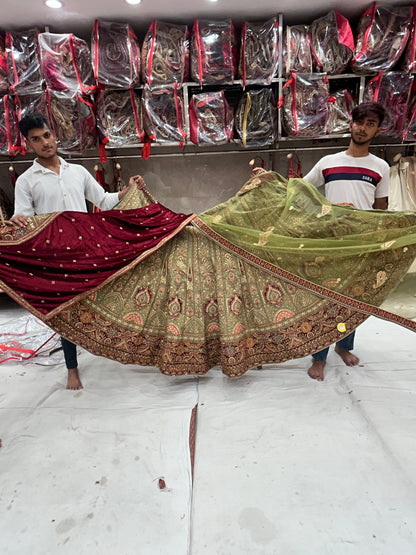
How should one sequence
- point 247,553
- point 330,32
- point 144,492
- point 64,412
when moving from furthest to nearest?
1. point 330,32
2. point 64,412
3. point 144,492
4. point 247,553

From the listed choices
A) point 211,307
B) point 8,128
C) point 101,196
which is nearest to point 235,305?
point 211,307

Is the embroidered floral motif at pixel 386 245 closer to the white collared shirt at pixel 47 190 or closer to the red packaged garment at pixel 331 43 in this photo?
the white collared shirt at pixel 47 190

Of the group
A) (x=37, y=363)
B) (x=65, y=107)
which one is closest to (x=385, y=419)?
(x=37, y=363)

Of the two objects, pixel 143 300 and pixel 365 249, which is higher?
pixel 365 249

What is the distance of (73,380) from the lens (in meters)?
1.73

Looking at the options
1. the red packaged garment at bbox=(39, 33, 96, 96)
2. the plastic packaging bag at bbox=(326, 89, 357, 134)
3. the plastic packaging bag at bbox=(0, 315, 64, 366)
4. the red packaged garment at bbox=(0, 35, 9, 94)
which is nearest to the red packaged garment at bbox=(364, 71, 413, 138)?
the plastic packaging bag at bbox=(326, 89, 357, 134)

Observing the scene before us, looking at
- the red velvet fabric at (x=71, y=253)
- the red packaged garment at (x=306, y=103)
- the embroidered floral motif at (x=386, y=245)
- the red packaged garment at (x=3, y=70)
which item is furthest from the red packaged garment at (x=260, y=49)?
the red packaged garment at (x=3, y=70)

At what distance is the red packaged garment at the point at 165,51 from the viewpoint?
8.16ft

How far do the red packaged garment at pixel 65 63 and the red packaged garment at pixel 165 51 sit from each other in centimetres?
49

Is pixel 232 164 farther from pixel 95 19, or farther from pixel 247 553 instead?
pixel 247 553

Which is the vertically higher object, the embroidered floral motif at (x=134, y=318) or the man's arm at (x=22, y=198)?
the man's arm at (x=22, y=198)

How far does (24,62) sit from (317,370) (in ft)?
10.5

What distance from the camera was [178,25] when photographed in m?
2.52

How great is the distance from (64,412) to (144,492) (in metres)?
0.65
